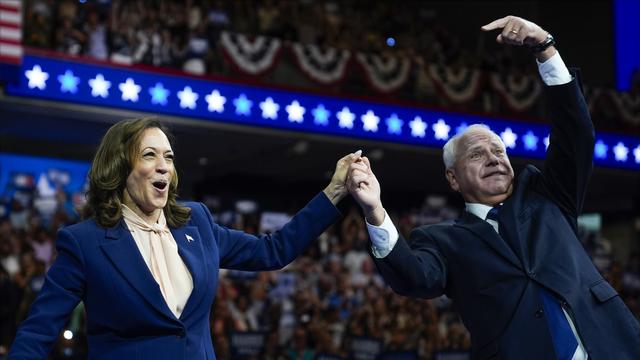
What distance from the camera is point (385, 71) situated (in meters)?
14.7

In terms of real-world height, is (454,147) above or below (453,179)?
above

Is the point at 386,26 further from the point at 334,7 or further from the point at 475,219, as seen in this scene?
the point at 475,219

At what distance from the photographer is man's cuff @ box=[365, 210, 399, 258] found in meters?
2.92

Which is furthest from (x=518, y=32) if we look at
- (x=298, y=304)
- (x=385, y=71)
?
(x=385, y=71)

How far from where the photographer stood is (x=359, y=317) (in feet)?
36.7

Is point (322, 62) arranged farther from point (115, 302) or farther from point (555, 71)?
point (115, 302)

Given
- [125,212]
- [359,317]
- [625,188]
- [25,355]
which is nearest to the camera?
[25,355]

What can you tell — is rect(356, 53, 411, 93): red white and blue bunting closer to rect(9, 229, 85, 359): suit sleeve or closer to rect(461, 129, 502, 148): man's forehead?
rect(461, 129, 502, 148): man's forehead

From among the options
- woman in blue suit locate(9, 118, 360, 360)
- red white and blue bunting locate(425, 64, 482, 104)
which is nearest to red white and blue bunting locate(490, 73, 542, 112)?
red white and blue bunting locate(425, 64, 482, 104)

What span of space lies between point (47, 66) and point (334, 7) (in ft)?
22.1

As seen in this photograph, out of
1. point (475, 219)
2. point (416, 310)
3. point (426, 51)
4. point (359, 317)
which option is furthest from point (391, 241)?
point (426, 51)

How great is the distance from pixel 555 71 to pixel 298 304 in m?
8.44

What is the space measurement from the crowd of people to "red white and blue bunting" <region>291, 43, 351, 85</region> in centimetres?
241

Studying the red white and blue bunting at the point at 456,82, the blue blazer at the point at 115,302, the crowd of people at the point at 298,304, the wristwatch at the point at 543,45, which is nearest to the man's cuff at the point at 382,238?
the blue blazer at the point at 115,302
